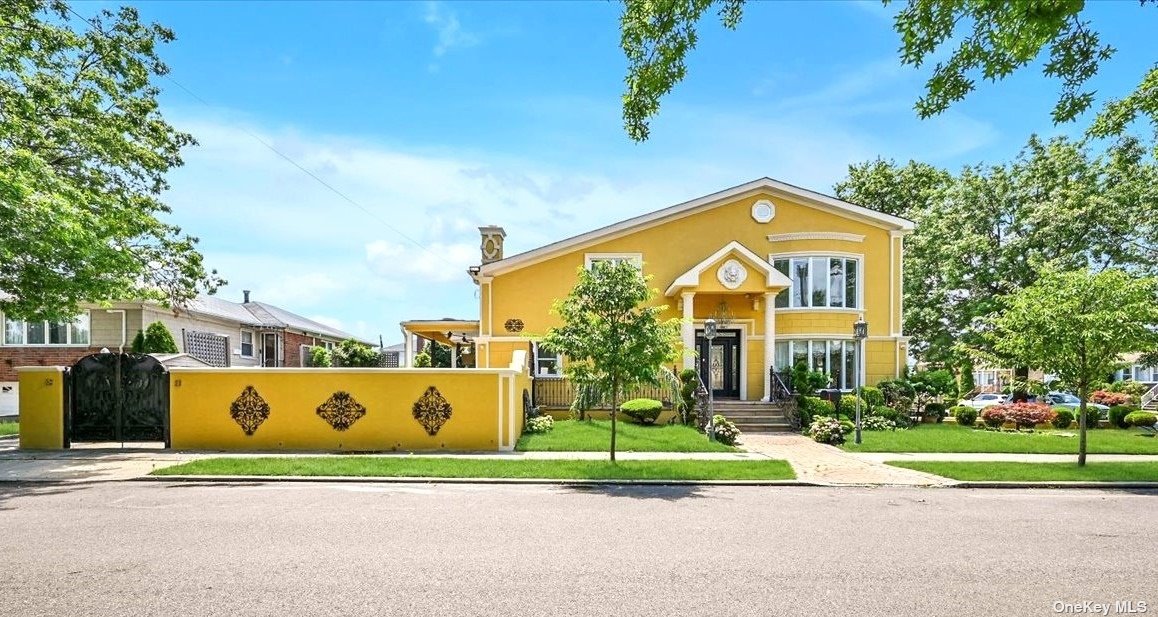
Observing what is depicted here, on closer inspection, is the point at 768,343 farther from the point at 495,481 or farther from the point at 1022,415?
the point at 495,481

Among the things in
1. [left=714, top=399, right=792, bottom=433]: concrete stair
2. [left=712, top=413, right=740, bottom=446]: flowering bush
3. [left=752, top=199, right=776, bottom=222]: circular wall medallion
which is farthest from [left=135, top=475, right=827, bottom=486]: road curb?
[left=752, top=199, right=776, bottom=222]: circular wall medallion

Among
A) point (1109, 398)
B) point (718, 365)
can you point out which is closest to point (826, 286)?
point (718, 365)

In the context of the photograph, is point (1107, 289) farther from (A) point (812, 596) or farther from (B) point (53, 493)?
(B) point (53, 493)

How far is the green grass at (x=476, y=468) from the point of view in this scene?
11648 mm

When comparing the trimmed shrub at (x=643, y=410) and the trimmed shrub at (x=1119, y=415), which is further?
the trimmed shrub at (x=1119, y=415)

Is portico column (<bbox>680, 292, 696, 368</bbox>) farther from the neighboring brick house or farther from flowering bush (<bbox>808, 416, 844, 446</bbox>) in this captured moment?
the neighboring brick house

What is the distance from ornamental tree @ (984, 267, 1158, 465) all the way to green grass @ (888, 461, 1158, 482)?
2.23 ft

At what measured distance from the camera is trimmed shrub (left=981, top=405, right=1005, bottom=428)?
69.5 ft

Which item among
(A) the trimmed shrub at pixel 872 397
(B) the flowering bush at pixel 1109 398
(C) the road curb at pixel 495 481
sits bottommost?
(B) the flowering bush at pixel 1109 398

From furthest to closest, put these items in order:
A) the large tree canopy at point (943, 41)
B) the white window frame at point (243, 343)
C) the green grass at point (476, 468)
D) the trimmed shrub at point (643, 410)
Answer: the white window frame at point (243, 343) < the trimmed shrub at point (643, 410) < the green grass at point (476, 468) < the large tree canopy at point (943, 41)

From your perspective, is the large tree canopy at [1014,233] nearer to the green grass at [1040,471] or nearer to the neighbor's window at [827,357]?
the neighbor's window at [827,357]

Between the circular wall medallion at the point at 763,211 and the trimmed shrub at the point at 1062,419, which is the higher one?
the circular wall medallion at the point at 763,211

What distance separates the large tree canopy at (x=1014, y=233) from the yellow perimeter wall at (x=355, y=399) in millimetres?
21022

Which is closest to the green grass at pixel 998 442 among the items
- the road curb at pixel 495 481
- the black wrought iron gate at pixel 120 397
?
the road curb at pixel 495 481
